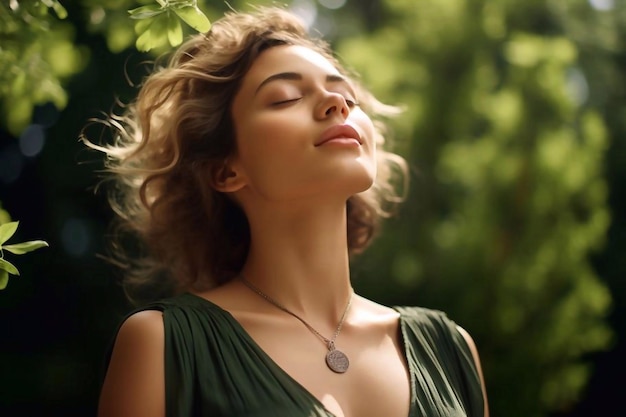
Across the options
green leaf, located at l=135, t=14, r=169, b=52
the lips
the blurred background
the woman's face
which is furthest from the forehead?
the blurred background

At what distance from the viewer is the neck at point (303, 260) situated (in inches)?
72.2

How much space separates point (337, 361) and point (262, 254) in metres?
0.28

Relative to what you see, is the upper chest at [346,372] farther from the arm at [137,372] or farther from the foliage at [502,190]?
the foliage at [502,190]

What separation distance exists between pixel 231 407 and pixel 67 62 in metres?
1.26

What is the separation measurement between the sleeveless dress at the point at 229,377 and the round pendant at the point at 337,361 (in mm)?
104

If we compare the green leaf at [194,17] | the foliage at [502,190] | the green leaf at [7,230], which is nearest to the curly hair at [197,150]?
the green leaf at [194,17]

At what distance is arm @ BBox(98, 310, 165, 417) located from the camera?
1553 millimetres

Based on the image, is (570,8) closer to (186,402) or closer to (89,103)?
(89,103)

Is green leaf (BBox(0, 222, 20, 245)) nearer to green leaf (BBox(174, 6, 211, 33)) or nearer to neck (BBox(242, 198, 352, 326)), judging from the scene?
green leaf (BBox(174, 6, 211, 33))

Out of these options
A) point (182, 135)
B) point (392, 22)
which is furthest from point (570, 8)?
point (182, 135)

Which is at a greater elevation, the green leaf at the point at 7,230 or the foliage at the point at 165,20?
the foliage at the point at 165,20

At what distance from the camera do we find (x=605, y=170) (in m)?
3.82

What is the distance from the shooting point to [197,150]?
195 centimetres

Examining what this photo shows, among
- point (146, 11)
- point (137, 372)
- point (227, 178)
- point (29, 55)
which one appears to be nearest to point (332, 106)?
point (227, 178)
